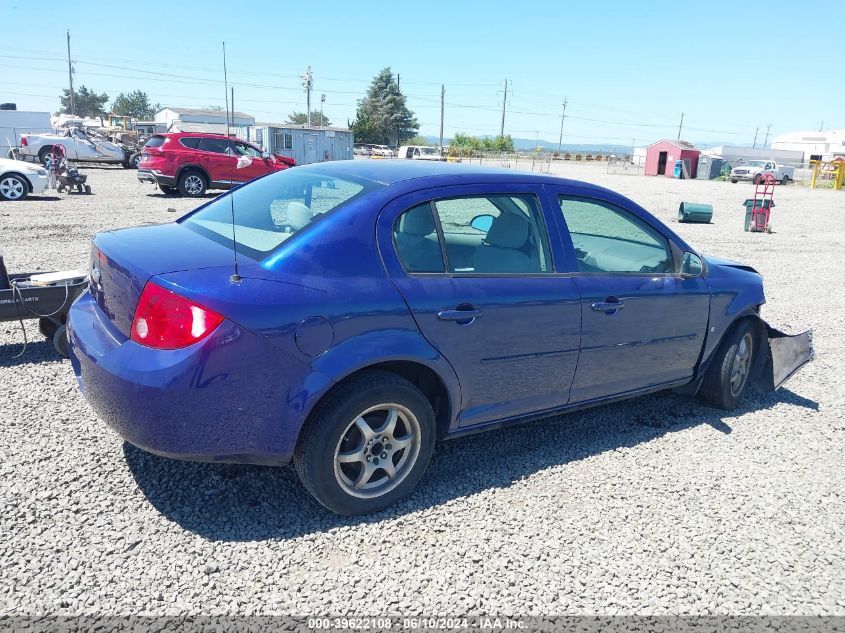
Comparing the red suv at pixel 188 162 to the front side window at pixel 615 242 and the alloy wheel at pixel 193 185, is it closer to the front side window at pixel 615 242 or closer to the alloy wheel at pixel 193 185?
the alloy wheel at pixel 193 185

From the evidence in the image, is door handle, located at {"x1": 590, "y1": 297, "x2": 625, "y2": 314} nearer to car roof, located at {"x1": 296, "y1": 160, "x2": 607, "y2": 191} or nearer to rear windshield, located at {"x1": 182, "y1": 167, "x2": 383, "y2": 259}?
car roof, located at {"x1": 296, "y1": 160, "x2": 607, "y2": 191}

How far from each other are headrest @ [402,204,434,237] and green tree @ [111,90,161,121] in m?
140

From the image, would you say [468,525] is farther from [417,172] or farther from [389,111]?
[389,111]

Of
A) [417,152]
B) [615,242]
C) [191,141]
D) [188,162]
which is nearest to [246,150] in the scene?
[191,141]

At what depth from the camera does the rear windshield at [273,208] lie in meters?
3.06

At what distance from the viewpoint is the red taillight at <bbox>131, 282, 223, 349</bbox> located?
102 inches

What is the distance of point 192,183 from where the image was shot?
17.8 meters

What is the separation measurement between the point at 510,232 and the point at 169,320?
1.90 metres

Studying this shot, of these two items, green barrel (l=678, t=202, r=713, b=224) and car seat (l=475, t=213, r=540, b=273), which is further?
green barrel (l=678, t=202, r=713, b=224)

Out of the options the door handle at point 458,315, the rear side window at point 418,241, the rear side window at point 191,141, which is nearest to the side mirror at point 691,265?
the door handle at point 458,315

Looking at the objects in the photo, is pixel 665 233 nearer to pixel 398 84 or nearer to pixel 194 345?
pixel 194 345

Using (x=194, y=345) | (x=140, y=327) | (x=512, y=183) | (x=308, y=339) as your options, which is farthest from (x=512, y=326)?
(x=140, y=327)

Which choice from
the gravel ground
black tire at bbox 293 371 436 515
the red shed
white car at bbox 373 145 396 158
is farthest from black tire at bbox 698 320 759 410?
the red shed

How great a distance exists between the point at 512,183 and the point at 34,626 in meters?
2.99
